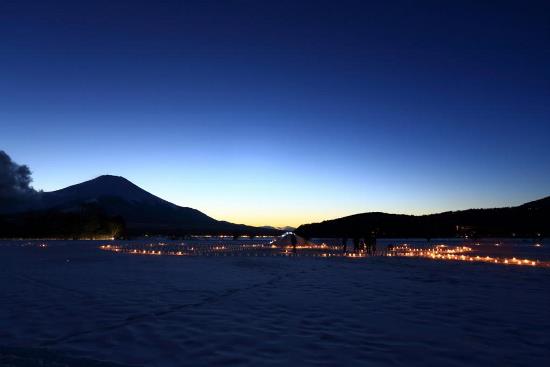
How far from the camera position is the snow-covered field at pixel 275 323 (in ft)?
20.8

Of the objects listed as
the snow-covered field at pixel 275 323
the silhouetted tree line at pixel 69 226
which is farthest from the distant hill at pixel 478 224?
the snow-covered field at pixel 275 323

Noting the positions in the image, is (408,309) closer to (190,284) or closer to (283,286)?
(283,286)

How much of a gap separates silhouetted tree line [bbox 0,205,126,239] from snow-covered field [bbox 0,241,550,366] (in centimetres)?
11000

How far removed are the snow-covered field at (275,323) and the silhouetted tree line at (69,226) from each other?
361 feet

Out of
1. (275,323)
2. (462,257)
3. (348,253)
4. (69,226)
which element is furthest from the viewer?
(69,226)

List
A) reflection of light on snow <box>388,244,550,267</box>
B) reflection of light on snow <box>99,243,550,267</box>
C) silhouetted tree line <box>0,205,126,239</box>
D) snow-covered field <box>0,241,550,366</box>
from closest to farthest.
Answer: snow-covered field <box>0,241,550,366</box> < reflection of light on snow <box>388,244,550,267</box> < reflection of light on snow <box>99,243,550,267</box> < silhouetted tree line <box>0,205,126,239</box>

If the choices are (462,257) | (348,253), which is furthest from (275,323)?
Result: (348,253)

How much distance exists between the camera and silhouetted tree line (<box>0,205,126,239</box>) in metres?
116

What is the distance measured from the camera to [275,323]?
28.3ft

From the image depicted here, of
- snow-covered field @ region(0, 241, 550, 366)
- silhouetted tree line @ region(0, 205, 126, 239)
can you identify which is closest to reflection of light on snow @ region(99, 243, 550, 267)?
snow-covered field @ region(0, 241, 550, 366)

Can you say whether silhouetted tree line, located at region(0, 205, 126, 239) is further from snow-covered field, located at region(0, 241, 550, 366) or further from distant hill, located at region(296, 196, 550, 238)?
snow-covered field, located at region(0, 241, 550, 366)

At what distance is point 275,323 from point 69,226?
121812 mm

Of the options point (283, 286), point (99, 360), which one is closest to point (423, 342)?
point (99, 360)

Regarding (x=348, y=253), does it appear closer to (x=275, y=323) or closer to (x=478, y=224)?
(x=275, y=323)
